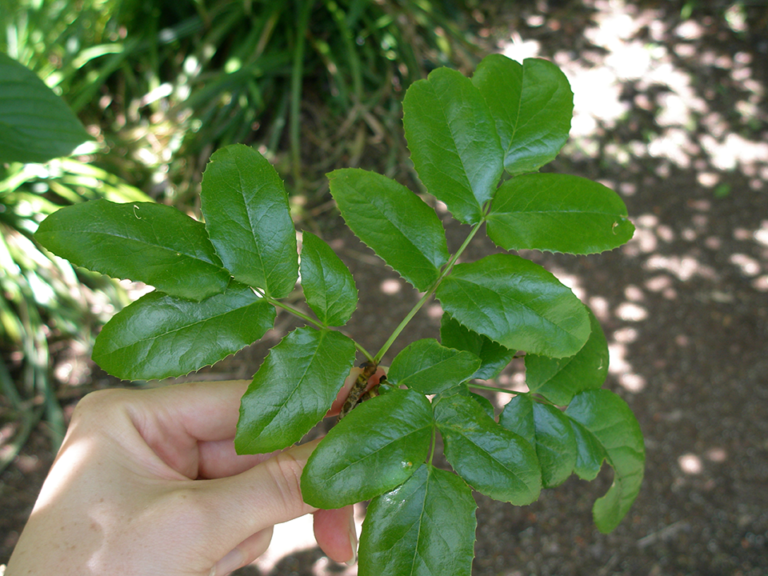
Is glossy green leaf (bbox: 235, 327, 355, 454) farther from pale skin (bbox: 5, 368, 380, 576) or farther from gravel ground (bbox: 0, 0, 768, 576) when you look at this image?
gravel ground (bbox: 0, 0, 768, 576)

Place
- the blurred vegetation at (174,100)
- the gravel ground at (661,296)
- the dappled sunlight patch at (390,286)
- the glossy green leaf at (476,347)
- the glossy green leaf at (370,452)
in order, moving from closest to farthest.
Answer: the glossy green leaf at (370,452) → the glossy green leaf at (476,347) → the gravel ground at (661,296) → the blurred vegetation at (174,100) → the dappled sunlight patch at (390,286)

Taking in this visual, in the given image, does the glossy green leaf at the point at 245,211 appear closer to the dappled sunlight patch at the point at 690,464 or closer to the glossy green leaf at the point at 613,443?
Answer: the glossy green leaf at the point at 613,443

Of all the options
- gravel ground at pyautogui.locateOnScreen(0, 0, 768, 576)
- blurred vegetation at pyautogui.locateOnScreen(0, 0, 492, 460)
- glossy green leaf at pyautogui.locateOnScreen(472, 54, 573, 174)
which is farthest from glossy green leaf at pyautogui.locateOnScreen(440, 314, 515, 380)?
blurred vegetation at pyautogui.locateOnScreen(0, 0, 492, 460)

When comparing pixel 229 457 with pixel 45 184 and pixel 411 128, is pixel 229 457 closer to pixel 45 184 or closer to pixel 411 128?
pixel 411 128

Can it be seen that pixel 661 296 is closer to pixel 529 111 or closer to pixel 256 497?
pixel 529 111

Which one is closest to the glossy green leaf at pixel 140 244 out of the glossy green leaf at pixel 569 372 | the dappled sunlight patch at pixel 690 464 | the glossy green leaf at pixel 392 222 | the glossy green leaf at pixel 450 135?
the glossy green leaf at pixel 392 222

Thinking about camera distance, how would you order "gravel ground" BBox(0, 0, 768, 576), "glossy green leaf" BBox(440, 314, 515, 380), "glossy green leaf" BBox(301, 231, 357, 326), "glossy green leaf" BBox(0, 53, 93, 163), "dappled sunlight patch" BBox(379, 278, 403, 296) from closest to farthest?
1. "glossy green leaf" BBox(301, 231, 357, 326)
2. "glossy green leaf" BBox(440, 314, 515, 380)
3. "glossy green leaf" BBox(0, 53, 93, 163)
4. "gravel ground" BBox(0, 0, 768, 576)
5. "dappled sunlight patch" BBox(379, 278, 403, 296)
